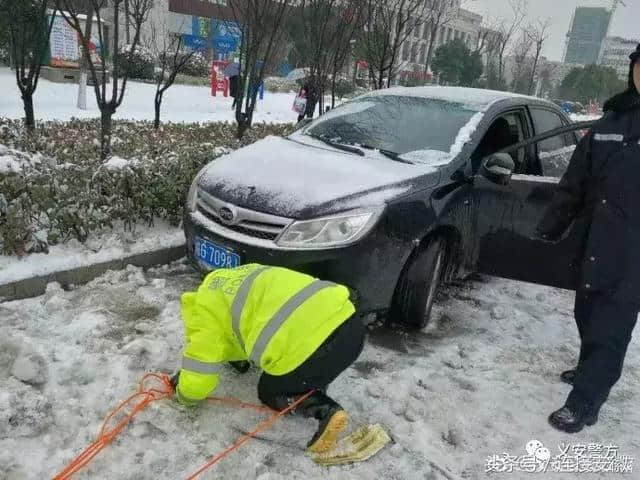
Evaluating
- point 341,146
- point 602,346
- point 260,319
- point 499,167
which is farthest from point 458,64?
point 260,319

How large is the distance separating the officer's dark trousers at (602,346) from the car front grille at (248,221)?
1.61m

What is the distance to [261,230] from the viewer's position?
301cm

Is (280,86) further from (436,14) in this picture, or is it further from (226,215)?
(226,215)

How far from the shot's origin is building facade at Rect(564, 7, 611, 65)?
53.9 meters

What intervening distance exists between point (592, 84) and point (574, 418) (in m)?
43.8

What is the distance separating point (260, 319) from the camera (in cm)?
212

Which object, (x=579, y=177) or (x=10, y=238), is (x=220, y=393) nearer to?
(x=10, y=238)

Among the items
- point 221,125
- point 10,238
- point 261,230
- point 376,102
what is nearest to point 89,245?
point 10,238

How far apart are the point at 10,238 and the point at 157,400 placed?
1731mm

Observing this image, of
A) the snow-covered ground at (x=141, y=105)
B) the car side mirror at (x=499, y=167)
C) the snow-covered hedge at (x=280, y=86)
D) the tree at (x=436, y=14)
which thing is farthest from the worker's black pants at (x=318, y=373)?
the snow-covered hedge at (x=280, y=86)

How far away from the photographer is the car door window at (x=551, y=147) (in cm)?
435

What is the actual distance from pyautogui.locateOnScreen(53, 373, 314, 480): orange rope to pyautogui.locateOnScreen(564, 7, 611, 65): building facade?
196 ft

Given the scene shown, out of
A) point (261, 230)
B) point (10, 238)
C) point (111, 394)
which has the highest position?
point (261, 230)

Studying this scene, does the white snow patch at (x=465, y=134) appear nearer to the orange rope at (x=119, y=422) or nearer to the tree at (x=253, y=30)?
the orange rope at (x=119, y=422)
